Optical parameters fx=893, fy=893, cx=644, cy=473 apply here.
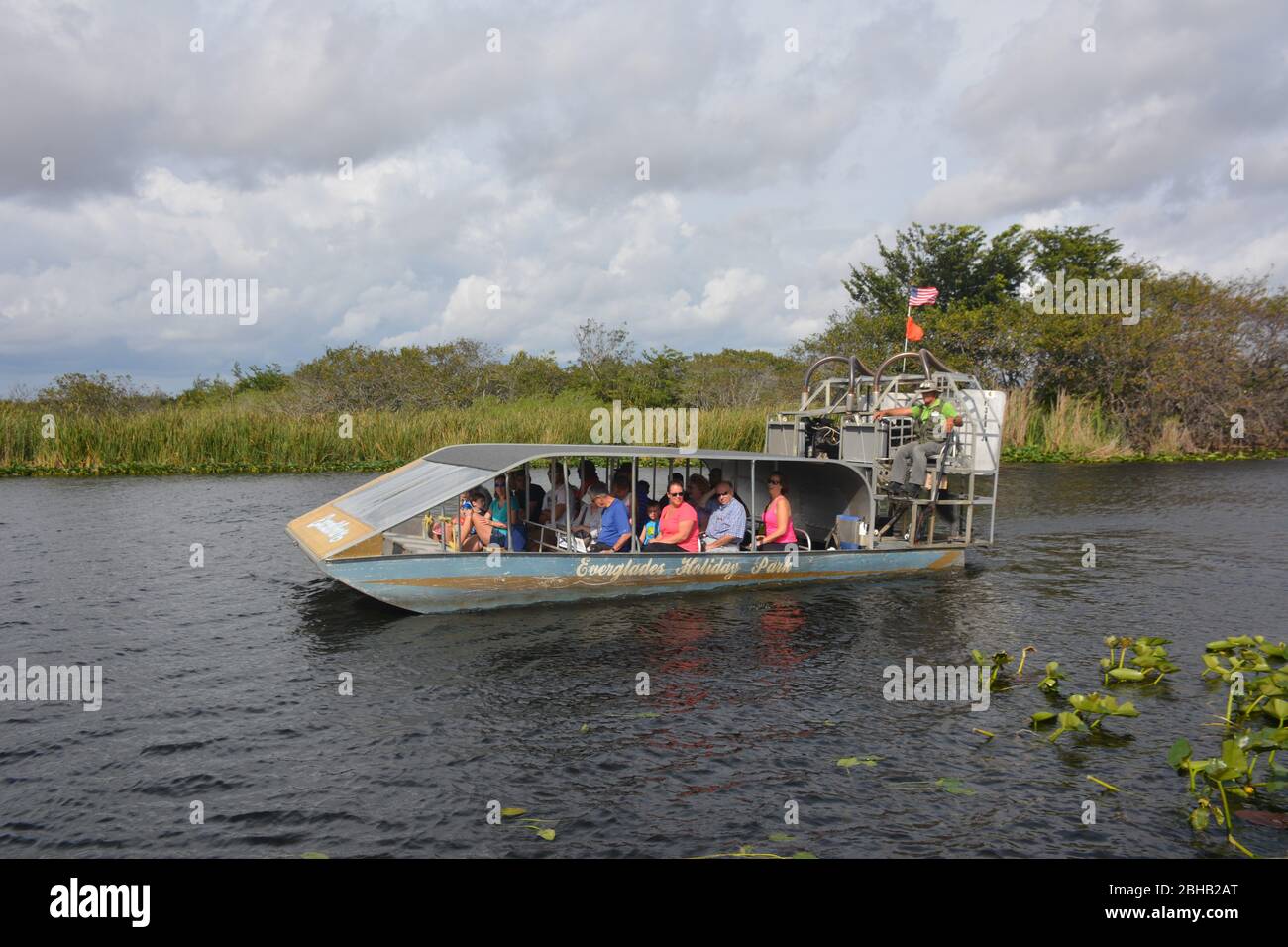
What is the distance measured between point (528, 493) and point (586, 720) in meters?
5.80

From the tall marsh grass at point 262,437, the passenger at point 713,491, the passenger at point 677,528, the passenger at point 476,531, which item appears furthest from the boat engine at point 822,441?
the tall marsh grass at point 262,437

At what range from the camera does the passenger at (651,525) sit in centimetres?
1433

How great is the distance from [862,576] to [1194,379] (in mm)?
33805

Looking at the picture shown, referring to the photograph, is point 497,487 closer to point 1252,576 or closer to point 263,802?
point 263,802

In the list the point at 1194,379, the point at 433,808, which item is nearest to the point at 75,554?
the point at 433,808

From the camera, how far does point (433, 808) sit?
7426 mm

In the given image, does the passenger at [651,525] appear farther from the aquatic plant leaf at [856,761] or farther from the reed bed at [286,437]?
the reed bed at [286,437]

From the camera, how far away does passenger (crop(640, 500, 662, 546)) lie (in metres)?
14.3

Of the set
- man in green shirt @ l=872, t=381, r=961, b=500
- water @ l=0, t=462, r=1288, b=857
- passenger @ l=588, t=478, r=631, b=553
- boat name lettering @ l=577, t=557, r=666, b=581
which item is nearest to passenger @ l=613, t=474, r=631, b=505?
passenger @ l=588, t=478, r=631, b=553

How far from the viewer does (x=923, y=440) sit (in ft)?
51.5

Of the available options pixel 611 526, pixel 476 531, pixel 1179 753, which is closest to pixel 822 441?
pixel 611 526

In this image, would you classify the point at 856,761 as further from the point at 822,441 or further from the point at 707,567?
the point at 822,441

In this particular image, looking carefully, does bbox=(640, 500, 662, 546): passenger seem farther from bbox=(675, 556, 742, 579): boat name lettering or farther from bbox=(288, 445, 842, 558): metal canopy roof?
bbox=(288, 445, 842, 558): metal canopy roof

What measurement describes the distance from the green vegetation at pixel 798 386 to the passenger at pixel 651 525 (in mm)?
18681
